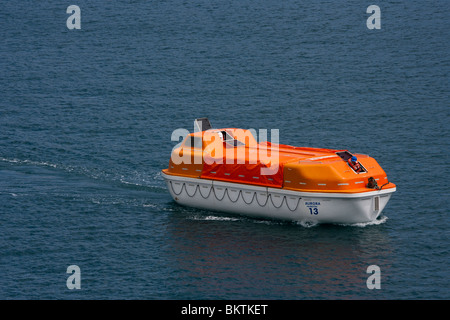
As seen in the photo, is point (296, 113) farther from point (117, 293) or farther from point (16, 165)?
point (117, 293)

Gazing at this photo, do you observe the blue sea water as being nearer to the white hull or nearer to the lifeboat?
the white hull

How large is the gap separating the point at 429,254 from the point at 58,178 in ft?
118

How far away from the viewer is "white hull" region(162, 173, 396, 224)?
6744 cm

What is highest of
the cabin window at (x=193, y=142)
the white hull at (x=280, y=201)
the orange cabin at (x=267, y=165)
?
the cabin window at (x=193, y=142)

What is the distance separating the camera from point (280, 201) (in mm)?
69438

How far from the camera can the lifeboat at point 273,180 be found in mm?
67500

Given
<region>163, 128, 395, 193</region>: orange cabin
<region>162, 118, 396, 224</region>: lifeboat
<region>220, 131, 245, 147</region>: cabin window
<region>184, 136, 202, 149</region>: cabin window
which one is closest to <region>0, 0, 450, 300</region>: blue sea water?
<region>162, 118, 396, 224</region>: lifeboat

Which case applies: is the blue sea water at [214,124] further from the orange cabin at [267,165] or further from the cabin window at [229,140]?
the cabin window at [229,140]

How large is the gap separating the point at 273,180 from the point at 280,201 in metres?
1.72

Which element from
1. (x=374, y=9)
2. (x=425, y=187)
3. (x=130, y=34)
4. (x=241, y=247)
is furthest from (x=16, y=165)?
(x=374, y=9)

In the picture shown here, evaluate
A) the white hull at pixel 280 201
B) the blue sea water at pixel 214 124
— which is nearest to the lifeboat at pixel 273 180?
the white hull at pixel 280 201

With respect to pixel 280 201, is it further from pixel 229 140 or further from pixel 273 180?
pixel 229 140
